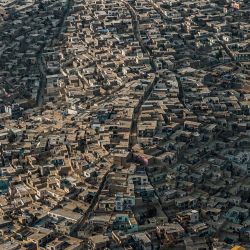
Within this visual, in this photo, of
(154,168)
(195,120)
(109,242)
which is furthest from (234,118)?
(109,242)

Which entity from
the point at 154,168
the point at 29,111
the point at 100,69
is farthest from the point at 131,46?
the point at 154,168

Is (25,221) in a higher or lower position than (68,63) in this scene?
lower

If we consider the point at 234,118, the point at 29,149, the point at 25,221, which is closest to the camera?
the point at 25,221

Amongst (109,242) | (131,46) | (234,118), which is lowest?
(109,242)

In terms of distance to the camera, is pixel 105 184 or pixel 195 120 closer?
pixel 105 184

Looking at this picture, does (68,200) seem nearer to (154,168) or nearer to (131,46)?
(154,168)

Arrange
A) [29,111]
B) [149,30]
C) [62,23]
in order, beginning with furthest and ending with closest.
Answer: [62,23] → [149,30] → [29,111]
